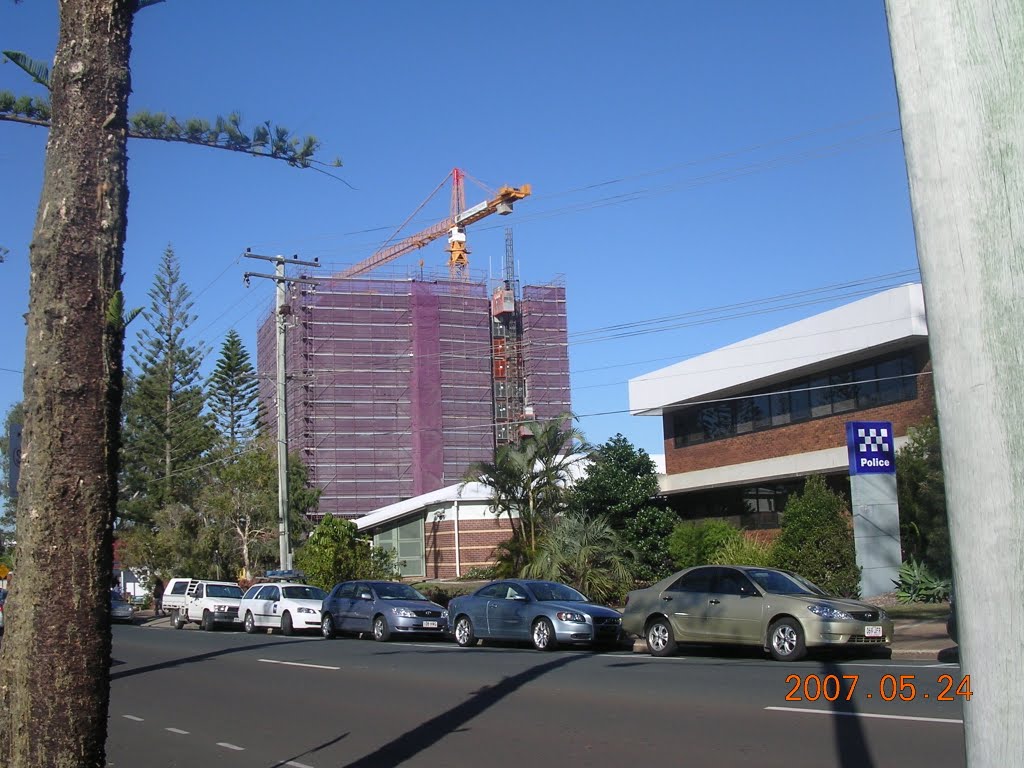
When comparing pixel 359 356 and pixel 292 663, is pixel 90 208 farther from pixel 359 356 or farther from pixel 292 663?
pixel 359 356

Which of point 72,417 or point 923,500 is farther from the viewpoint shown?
point 923,500

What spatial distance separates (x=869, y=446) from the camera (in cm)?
2420

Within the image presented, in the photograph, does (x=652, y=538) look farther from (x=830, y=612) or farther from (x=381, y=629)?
(x=830, y=612)

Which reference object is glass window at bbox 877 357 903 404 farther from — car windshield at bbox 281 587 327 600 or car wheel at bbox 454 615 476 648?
car windshield at bbox 281 587 327 600

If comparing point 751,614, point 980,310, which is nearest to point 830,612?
point 751,614

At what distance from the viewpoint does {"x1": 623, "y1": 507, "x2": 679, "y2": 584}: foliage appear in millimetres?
31844

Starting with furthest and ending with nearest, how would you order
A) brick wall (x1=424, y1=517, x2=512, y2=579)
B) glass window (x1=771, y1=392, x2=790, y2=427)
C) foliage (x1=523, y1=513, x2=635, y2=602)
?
brick wall (x1=424, y1=517, x2=512, y2=579), glass window (x1=771, y1=392, x2=790, y2=427), foliage (x1=523, y1=513, x2=635, y2=602)

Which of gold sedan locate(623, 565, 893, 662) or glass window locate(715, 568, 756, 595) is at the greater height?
glass window locate(715, 568, 756, 595)

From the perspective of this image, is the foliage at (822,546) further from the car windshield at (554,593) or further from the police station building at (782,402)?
the car windshield at (554,593)

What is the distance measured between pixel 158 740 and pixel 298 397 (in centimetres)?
7400

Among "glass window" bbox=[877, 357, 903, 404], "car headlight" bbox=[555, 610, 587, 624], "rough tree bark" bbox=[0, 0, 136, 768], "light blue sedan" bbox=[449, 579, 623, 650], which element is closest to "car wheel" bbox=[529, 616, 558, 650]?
"light blue sedan" bbox=[449, 579, 623, 650]

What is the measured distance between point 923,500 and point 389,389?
64.7m

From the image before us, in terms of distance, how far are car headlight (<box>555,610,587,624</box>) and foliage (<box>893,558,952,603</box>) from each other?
8.29 m

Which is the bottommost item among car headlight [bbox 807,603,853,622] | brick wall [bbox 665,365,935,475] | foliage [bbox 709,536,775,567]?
car headlight [bbox 807,603,853,622]
